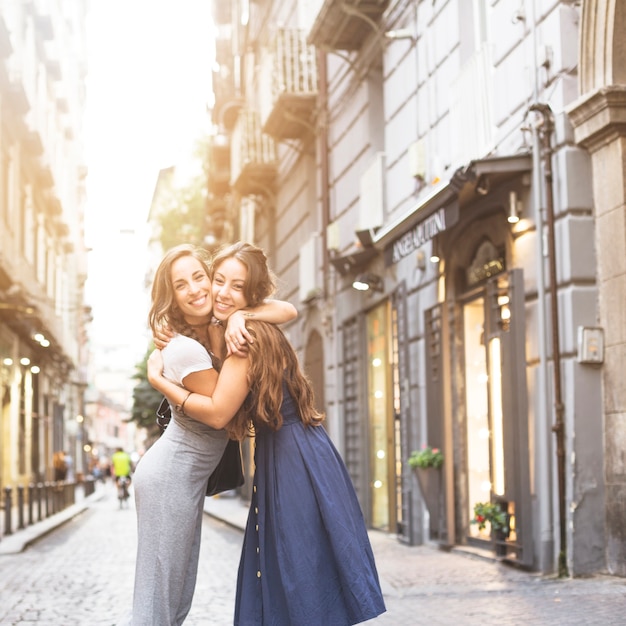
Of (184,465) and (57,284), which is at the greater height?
(57,284)

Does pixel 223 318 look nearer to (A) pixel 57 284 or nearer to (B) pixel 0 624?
(B) pixel 0 624

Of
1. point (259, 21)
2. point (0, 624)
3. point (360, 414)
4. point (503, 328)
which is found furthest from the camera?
point (259, 21)

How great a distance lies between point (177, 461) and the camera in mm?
4309

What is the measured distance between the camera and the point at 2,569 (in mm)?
12055

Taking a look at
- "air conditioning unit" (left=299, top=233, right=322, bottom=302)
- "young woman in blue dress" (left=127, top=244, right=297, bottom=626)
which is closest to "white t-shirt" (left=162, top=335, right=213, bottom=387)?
A: "young woman in blue dress" (left=127, top=244, right=297, bottom=626)

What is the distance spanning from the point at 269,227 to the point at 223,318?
22.5 meters

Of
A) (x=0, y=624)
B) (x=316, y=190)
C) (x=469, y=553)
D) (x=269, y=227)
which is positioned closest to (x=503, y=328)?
(x=469, y=553)

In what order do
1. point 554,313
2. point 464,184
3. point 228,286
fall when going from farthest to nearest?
point 464,184 < point 554,313 < point 228,286

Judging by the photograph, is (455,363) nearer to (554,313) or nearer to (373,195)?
(554,313)

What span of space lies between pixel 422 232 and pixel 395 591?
4149 millimetres

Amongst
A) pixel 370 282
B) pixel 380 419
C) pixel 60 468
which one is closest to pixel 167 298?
pixel 370 282

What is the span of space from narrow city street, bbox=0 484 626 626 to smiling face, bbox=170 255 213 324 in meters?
3.77

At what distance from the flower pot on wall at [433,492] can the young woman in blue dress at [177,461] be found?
346 inches

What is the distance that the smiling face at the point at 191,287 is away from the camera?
4359 mm
